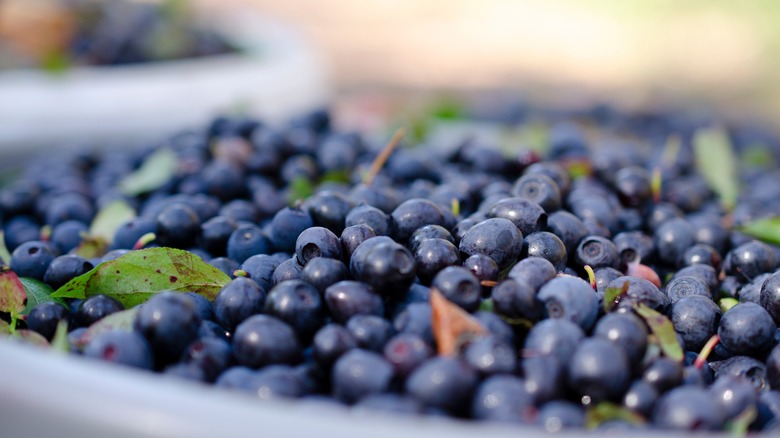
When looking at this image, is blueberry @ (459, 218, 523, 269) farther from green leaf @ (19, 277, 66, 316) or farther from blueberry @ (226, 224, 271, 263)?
green leaf @ (19, 277, 66, 316)

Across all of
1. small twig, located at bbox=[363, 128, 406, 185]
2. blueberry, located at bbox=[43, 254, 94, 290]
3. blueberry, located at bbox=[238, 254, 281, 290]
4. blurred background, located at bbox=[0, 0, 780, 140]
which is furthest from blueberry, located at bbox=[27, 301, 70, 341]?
blurred background, located at bbox=[0, 0, 780, 140]

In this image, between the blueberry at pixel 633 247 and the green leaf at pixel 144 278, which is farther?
the blueberry at pixel 633 247

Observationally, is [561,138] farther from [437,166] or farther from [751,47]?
[751,47]

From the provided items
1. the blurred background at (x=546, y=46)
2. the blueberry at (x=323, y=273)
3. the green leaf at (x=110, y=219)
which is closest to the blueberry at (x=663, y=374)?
the blueberry at (x=323, y=273)

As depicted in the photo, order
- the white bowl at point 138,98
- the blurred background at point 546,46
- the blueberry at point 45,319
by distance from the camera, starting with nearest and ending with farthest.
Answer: the blueberry at point 45,319 < the white bowl at point 138,98 < the blurred background at point 546,46

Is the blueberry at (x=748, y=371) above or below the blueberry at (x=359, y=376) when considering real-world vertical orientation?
above

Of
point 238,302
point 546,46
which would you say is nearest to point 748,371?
point 238,302

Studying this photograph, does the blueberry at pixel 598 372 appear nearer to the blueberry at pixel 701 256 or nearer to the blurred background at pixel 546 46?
the blueberry at pixel 701 256
